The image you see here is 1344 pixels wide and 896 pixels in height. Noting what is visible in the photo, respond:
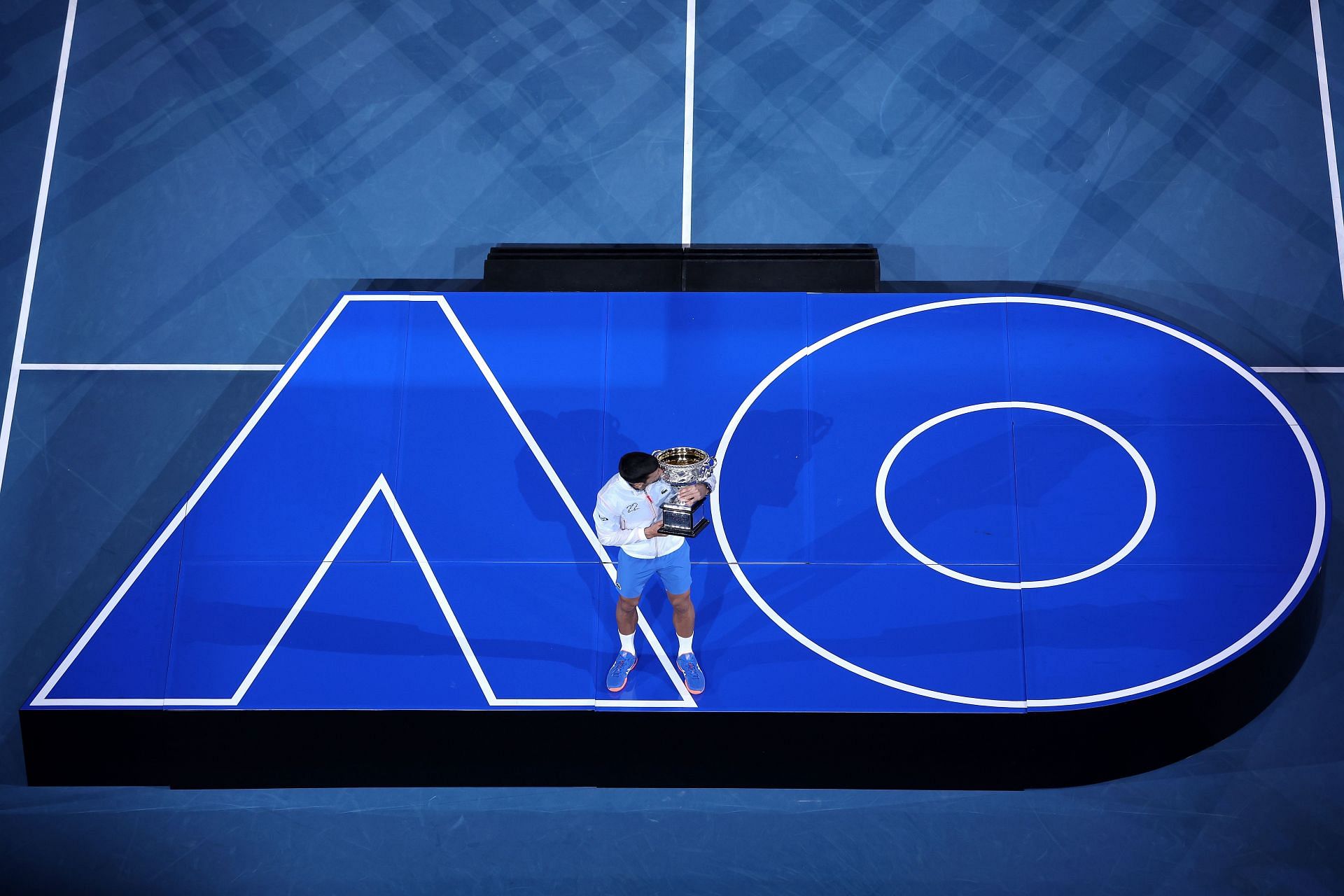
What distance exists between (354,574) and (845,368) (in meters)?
3.54

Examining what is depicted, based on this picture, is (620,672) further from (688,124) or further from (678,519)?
(688,124)

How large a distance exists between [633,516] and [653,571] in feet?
1.42

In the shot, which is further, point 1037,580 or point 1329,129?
point 1329,129

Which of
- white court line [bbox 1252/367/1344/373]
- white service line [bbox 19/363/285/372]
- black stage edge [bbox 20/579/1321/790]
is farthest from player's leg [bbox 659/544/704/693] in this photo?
white court line [bbox 1252/367/1344/373]

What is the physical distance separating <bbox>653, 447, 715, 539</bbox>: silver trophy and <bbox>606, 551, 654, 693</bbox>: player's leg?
340mm

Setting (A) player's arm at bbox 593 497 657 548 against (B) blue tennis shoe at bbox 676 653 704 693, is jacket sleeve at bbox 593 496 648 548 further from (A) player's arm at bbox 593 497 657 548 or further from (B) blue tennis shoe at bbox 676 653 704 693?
(B) blue tennis shoe at bbox 676 653 704 693

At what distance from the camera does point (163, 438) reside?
715 cm

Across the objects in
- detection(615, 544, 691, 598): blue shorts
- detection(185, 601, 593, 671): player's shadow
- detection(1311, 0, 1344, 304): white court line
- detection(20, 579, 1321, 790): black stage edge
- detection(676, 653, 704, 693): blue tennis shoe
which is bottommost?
detection(20, 579, 1321, 790): black stage edge

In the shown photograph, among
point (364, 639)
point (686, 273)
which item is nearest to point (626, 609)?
point (364, 639)

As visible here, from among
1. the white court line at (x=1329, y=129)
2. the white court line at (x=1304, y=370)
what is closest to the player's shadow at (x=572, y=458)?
the white court line at (x=1304, y=370)

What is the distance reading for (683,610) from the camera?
5.79 m

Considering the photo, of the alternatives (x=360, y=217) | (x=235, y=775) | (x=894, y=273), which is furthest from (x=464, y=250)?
(x=235, y=775)

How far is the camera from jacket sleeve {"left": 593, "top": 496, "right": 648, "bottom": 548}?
529 cm

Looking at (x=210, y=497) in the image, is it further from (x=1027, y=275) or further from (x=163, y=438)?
(x=1027, y=275)
